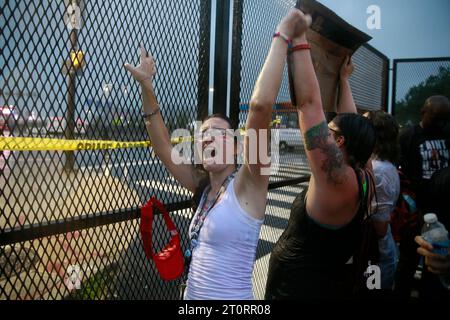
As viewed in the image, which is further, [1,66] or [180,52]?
[180,52]

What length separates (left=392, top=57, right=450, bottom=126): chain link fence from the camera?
17.4ft

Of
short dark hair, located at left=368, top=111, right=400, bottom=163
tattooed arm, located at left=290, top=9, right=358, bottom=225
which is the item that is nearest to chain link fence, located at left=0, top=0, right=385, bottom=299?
tattooed arm, located at left=290, top=9, right=358, bottom=225

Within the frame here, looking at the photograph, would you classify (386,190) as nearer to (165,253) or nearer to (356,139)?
(356,139)

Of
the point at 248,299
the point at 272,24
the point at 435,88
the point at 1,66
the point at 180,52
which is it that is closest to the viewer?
the point at 1,66

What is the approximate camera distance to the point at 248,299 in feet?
5.21

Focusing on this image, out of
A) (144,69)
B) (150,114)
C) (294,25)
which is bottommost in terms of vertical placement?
(150,114)

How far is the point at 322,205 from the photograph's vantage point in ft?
5.14

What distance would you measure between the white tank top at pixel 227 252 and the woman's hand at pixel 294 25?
0.72 meters

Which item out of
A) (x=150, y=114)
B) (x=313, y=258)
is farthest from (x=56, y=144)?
(x=313, y=258)

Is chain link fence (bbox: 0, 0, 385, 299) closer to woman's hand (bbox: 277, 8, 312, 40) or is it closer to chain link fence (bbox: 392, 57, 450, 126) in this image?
woman's hand (bbox: 277, 8, 312, 40)

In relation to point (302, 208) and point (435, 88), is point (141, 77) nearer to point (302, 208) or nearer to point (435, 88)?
point (302, 208)

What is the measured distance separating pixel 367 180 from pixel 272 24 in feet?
5.91

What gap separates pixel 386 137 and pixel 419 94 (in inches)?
135
